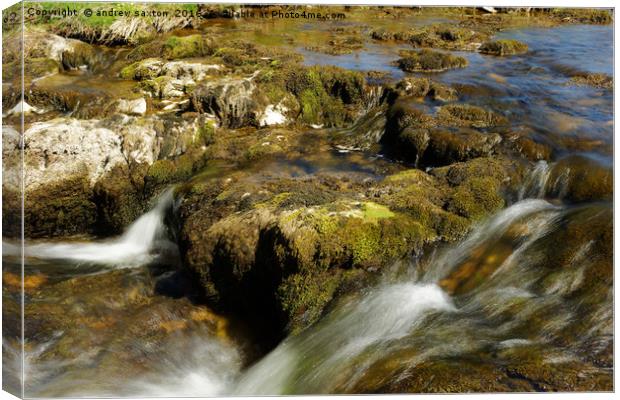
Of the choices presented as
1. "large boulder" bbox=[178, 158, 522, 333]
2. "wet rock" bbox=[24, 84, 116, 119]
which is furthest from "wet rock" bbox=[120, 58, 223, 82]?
"large boulder" bbox=[178, 158, 522, 333]

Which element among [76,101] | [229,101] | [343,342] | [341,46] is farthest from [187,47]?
[343,342]

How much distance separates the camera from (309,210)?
668 centimetres

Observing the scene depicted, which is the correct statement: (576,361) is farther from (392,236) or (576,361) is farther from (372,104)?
(372,104)

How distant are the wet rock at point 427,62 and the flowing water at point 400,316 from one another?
178cm

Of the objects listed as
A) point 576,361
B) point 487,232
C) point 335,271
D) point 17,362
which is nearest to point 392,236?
point 335,271

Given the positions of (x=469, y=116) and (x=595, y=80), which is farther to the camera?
(x=469, y=116)

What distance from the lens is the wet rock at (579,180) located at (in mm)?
7020

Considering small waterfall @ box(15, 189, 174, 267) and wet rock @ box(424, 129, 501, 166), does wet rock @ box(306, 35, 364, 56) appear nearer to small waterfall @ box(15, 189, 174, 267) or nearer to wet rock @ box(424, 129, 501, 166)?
wet rock @ box(424, 129, 501, 166)

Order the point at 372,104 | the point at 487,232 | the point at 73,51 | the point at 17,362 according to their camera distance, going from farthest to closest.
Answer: the point at 372,104
the point at 73,51
the point at 487,232
the point at 17,362

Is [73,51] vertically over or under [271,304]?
over

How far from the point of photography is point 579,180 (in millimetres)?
7395

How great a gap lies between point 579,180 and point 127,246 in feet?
19.0

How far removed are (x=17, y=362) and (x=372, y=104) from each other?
21.7 ft

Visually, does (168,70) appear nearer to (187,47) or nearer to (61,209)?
(187,47)
